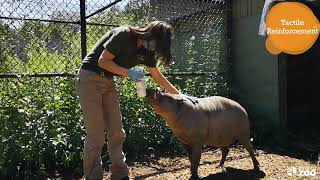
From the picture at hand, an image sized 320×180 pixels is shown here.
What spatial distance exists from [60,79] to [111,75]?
155 cm

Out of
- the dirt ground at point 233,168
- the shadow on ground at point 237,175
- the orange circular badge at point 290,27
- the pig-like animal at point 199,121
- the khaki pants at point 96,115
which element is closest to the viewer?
the khaki pants at point 96,115

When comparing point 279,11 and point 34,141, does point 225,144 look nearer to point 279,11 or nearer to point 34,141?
point 34,141

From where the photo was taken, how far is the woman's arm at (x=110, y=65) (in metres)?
4.10

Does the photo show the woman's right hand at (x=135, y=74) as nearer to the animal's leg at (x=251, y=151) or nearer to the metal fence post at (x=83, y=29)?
the animal's leg at (x=251, y=151)

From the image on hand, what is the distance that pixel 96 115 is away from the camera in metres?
4.41

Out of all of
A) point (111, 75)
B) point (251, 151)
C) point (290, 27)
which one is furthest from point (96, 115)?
point (290, 27)

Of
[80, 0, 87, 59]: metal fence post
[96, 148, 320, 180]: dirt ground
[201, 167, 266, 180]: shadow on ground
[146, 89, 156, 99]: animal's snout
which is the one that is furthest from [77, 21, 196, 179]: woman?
[80, 0, 87, 59]: metal fence post

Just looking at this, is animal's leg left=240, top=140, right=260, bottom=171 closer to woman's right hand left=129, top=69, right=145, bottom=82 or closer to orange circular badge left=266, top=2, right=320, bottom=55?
woman's right hand left=129, top=69, right=145, bottom=82

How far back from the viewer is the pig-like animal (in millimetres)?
4758

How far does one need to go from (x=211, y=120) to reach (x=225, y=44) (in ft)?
10.5

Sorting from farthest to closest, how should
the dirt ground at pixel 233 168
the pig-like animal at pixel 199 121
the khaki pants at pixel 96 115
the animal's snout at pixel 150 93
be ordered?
the dirt ground at pixel 233 168, the pig-like animal at pixel 199 121, the animal's snout at pixel 150 93, the khaki pants at pixel 96 115

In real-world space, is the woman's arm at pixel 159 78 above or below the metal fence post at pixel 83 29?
below

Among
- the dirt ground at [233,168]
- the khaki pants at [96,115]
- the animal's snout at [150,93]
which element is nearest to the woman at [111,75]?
the khaki pants at [96,115]

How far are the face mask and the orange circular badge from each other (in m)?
3.50
